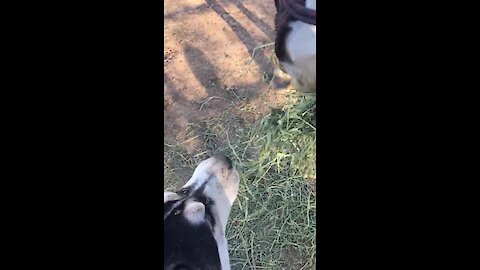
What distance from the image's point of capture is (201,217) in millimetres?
1799

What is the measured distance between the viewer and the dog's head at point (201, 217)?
179 cm

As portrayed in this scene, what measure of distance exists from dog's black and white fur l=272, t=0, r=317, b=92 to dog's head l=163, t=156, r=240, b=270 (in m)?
0.24

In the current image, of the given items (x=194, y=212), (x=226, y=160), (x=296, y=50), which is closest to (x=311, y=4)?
(x=296, y=50)

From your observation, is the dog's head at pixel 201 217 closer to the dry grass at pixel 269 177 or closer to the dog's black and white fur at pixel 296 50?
the dry grass at pixel 269 177

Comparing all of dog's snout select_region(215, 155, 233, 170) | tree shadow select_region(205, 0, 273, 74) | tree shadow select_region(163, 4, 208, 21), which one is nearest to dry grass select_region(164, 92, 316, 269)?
dog's snout select_region(215, 155, 233, 170)

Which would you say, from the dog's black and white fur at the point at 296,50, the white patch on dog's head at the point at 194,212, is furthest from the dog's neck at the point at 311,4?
the white patch on dog's head at the point at 194,212

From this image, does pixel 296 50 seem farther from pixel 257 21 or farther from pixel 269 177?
pixel 269 177

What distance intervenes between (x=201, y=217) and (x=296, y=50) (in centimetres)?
43

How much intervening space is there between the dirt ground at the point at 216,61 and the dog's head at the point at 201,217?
13 cm

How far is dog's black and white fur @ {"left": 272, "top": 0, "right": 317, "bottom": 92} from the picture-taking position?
1.83 meters
